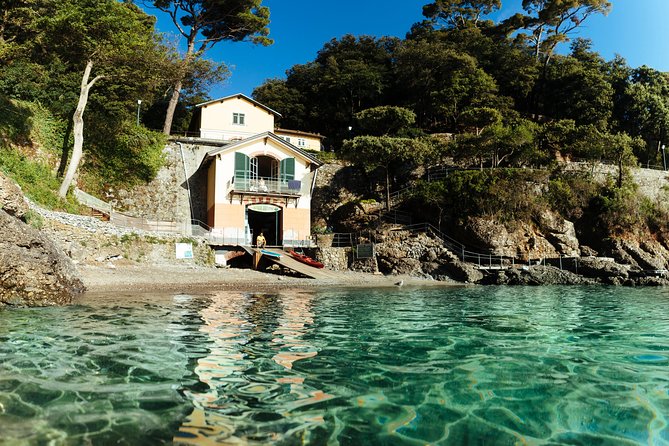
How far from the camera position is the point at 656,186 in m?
32.2

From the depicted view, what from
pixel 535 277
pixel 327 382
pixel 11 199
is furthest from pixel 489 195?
pixel 327 382

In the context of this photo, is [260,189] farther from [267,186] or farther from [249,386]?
[249,386]

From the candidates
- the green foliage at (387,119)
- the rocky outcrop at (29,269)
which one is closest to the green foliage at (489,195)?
the green foliage at (387,119)

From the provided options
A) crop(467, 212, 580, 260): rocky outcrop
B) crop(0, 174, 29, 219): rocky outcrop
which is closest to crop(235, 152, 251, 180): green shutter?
crop(0, 174, 29, 219): rocky outcrop

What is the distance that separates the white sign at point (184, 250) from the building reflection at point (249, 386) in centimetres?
1378

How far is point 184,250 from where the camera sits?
20.5 meters

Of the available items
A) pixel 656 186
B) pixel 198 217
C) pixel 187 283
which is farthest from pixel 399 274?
pixel 656 186

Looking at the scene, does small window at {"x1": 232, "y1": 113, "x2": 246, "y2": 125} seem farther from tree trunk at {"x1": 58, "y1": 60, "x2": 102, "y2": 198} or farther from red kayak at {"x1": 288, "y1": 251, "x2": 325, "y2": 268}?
red kayak at {"x1": 288, "y1": 251, "x2": 325, "y2": 268}

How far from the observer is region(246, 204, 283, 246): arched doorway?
27.8 meters

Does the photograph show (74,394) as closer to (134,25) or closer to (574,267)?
(134,25)

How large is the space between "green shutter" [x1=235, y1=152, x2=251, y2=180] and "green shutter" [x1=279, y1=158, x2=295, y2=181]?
2352 mm

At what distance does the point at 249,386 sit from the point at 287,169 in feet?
84.3

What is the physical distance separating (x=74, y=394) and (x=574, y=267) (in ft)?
89.1

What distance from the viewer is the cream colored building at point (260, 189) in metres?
26.8
